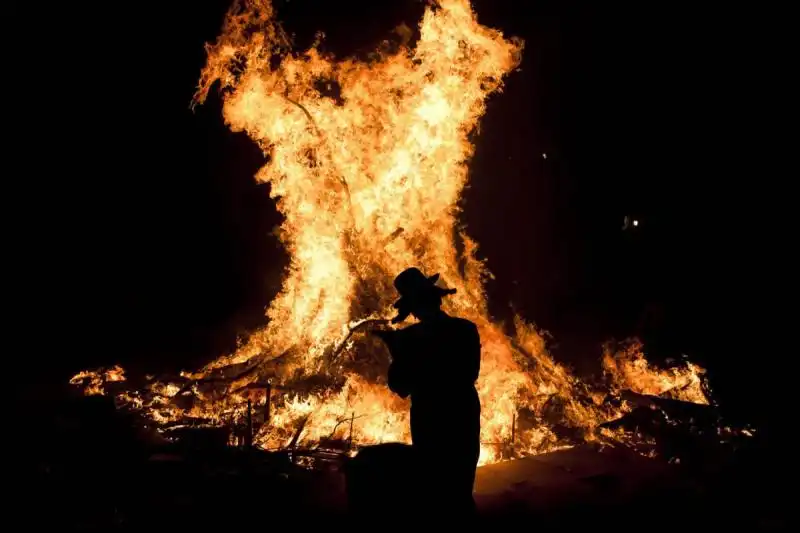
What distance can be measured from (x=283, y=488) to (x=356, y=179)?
4490 mm

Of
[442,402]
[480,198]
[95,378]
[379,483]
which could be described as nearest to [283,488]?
[379,483]

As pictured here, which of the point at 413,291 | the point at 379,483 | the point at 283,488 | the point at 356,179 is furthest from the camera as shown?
the point at 356,179

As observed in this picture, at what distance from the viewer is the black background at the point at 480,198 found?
1227cm

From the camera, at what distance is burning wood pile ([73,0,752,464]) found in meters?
8.28

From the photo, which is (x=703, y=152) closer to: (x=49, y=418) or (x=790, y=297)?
(x=790, y=297)

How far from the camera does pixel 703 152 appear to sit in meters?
13.7

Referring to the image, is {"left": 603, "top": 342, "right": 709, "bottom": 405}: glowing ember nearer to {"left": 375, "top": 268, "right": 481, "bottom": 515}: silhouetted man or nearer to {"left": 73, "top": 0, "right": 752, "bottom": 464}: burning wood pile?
{"left": 73, "top": 0, "right": 752, "bottom": 464}: burning wood pile

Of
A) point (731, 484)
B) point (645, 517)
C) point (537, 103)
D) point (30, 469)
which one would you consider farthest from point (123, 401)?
point (537, 103)

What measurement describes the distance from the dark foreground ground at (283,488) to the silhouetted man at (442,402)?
125cm

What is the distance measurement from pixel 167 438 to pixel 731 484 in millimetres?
5847

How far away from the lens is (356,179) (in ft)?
28.2

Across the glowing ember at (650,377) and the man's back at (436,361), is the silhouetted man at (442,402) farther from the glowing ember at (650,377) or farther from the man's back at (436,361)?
the glowing ember at (650,377)

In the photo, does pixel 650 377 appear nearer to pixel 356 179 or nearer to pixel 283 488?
pixel 356 179

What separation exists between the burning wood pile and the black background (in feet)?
9.11
